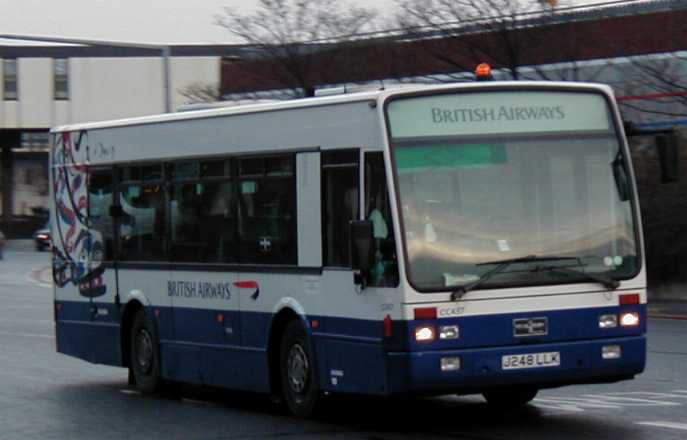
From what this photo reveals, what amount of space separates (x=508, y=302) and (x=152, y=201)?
17.5 ft

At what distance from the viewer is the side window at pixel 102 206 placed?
660 inches

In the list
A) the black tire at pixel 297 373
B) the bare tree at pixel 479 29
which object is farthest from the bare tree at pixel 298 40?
the black tire at pixel 297 373

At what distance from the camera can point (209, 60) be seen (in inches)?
2773

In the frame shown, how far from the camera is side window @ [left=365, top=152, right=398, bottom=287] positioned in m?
11.5

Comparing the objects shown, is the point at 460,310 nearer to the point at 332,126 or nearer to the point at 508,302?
the point at 508,302

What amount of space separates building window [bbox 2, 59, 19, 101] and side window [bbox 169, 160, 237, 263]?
207ft

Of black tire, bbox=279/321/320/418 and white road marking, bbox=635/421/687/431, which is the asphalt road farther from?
black tire, bbox=279/321/320/418

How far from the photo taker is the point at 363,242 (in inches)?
451

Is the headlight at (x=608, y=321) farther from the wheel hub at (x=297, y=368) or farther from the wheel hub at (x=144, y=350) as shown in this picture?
the wheel hub at (x=144, y=350)

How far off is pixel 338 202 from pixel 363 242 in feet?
3.24

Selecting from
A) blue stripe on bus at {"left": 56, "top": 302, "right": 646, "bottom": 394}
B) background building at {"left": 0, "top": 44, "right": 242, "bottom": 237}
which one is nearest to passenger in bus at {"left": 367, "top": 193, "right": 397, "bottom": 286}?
blue stripe on bus at {"left": 56, "top": 302, "right": 646, "bottom": 394}

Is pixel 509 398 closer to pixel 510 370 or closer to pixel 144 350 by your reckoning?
pixel 510 370

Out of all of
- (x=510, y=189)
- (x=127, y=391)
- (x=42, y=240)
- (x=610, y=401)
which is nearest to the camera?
(x=510, y=189)

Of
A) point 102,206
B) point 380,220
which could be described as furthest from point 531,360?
point 102,206
